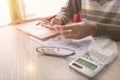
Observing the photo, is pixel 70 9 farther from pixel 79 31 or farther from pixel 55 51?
pixel 55 51

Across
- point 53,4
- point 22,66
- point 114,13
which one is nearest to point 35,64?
point 22,66

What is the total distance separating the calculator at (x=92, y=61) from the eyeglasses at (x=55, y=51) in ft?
0.26

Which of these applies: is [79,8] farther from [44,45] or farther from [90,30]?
[44,45]

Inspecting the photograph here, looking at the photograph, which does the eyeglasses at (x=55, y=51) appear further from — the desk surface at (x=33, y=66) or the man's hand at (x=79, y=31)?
the man's hand at (x=79, y=31)

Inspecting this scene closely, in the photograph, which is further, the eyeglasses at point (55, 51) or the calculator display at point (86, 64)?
the eyeglasses at point (55, 51)

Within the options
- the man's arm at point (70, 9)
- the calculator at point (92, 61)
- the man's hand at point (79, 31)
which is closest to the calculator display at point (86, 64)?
the calculator at point (92, 61)

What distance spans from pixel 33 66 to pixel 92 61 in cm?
25

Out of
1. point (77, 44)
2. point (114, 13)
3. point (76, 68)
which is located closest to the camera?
point (76, 68)

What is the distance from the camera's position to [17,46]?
82 centimetres

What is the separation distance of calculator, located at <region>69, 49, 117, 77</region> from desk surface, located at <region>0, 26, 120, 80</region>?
2 centimetres

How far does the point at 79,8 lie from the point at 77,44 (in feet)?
1.96

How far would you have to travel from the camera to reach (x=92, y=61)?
615 millimetres

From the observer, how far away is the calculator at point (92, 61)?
0.57m

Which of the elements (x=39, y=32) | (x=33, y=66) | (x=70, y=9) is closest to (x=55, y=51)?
(x=33, y=66)
